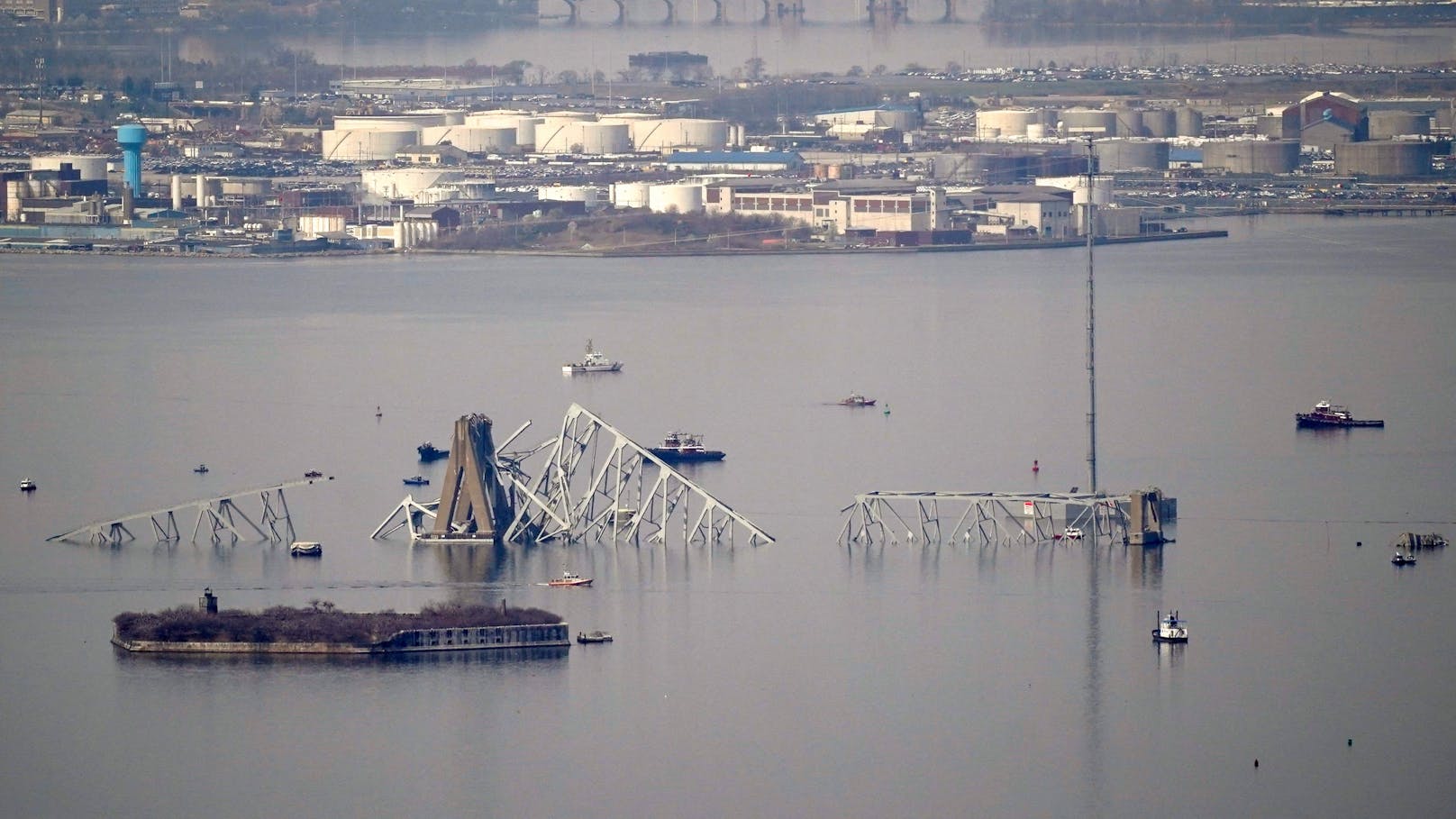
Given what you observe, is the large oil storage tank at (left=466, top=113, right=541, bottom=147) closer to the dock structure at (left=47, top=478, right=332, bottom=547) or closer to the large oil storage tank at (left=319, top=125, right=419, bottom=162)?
the large oil storage tank at (left=319, top=125, right=419, bottom=162)

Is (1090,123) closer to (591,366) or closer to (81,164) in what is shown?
(81,164)

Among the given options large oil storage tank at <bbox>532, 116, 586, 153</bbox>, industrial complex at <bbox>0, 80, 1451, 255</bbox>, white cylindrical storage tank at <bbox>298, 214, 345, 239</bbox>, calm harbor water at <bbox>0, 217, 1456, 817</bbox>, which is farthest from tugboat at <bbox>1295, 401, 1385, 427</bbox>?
large oil storage tank at <bbox>532, 116, 586, 153</bbox>

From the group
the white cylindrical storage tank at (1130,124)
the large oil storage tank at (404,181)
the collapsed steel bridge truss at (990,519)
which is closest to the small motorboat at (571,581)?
the collapsed steel bridge truss at (990,519)

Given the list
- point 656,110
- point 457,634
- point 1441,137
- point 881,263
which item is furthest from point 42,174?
point 457,634

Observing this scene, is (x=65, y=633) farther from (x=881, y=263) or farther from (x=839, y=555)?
(x=881, y=263)

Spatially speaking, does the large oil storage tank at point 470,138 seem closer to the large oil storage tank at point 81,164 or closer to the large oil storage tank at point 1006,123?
the large oil storage tank at point 81,164

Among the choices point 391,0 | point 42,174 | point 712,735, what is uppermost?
point 391,0

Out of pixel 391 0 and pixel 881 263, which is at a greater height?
pixel 391 0
